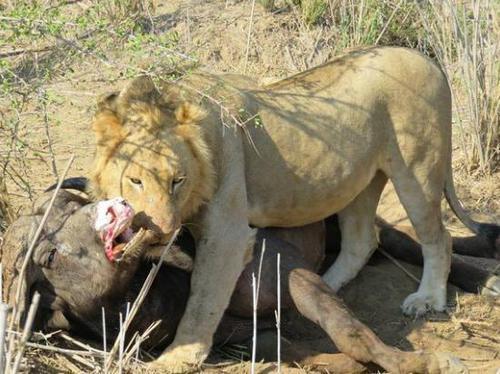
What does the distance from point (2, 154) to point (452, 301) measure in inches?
106

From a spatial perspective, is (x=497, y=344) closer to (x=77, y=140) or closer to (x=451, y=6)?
(x=451, y=6)

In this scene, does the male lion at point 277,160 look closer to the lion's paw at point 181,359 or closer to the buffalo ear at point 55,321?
the lion's paw at point 181,359

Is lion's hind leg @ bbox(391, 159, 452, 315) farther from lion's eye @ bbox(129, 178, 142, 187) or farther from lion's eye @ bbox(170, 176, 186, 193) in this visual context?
lion's eye @ bbox(129, 178, 142, 187)

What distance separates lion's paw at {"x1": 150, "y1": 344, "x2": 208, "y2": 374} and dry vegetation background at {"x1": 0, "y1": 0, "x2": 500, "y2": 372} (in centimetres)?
123

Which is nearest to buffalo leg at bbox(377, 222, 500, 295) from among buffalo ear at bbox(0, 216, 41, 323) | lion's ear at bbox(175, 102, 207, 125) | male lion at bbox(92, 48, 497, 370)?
male lion at bbox(92, 48, 497, 370)

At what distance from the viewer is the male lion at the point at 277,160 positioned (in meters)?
5.05

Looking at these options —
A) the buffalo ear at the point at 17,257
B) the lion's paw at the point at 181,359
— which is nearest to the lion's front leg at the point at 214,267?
the lion's paw at the point at 181,359

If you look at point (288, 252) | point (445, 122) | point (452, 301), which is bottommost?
point (452, 301)

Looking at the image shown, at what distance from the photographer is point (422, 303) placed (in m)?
6.32

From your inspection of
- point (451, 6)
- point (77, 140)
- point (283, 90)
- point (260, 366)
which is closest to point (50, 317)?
point (260, 366)

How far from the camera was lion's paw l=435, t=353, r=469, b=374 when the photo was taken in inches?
212

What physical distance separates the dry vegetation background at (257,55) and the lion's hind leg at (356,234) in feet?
2.20

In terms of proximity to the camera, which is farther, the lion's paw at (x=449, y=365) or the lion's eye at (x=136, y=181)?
the lion's paw at (x=449, y=365)

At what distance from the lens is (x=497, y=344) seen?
5.98 m
